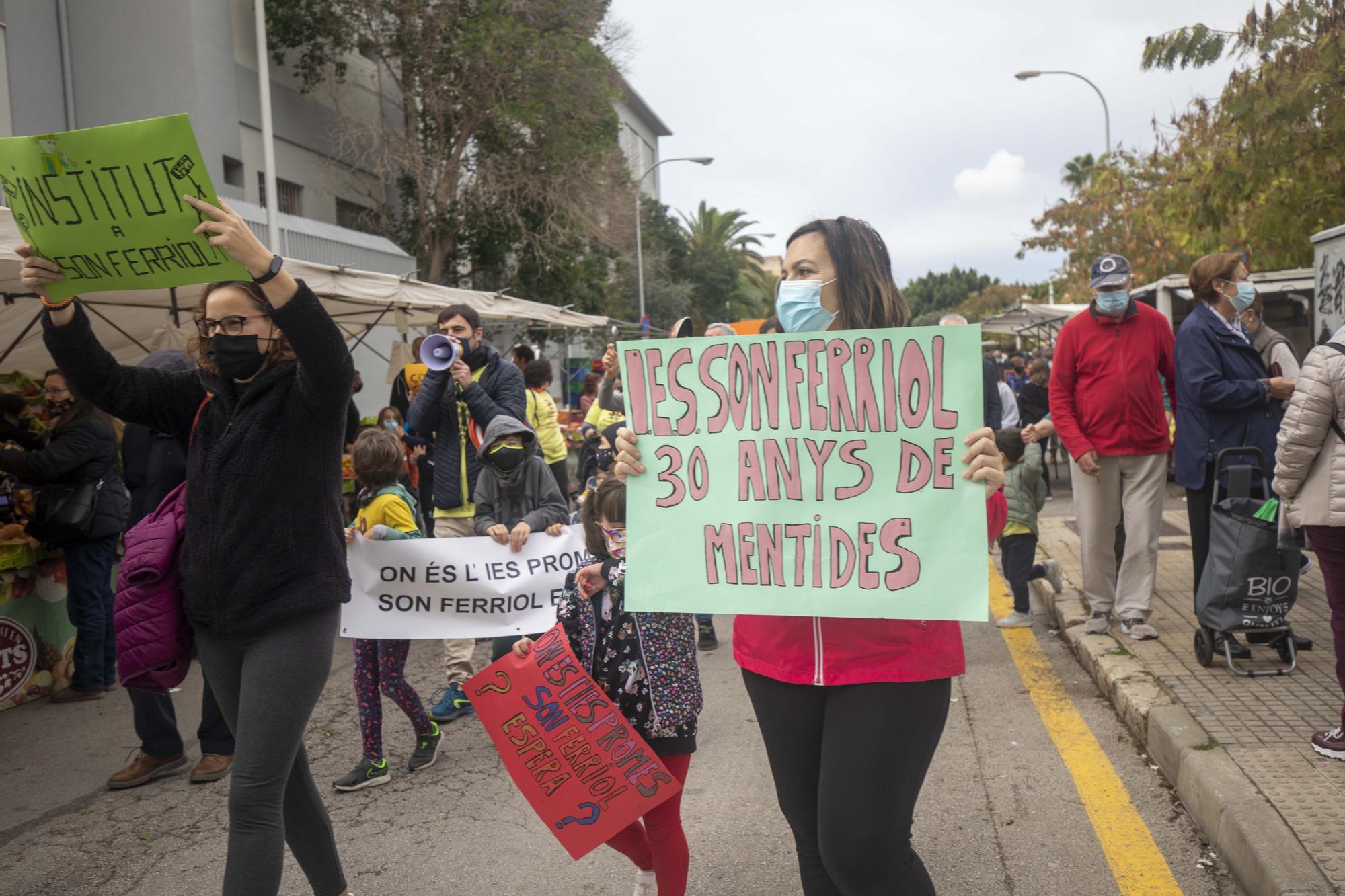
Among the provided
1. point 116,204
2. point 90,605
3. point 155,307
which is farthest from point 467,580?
point 155,307

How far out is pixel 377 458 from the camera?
5.02 meters

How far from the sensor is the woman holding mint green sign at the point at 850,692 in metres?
2.29

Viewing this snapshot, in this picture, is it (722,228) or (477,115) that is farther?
(722,228)

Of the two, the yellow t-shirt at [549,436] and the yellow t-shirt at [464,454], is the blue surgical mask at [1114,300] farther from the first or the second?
the yellow t-shirt at [549,436]

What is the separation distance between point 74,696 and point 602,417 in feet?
13.2

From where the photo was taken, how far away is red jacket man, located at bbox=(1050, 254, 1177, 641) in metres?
5.89

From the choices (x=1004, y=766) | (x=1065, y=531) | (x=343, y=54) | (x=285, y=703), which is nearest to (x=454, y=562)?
(x=285, y=703)

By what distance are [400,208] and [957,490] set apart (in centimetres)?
2280

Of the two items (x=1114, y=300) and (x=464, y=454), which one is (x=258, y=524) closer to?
(x=464, y=454)

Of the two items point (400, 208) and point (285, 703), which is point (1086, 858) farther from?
point (400, 208)

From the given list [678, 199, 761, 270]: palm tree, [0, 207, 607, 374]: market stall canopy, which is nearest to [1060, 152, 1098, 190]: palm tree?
[678, 199, 761, 270]: palm tree

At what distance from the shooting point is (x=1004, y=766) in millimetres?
4547

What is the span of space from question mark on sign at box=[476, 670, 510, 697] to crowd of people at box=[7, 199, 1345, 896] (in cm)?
14

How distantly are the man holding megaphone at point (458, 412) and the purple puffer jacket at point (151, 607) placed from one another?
2.38m
